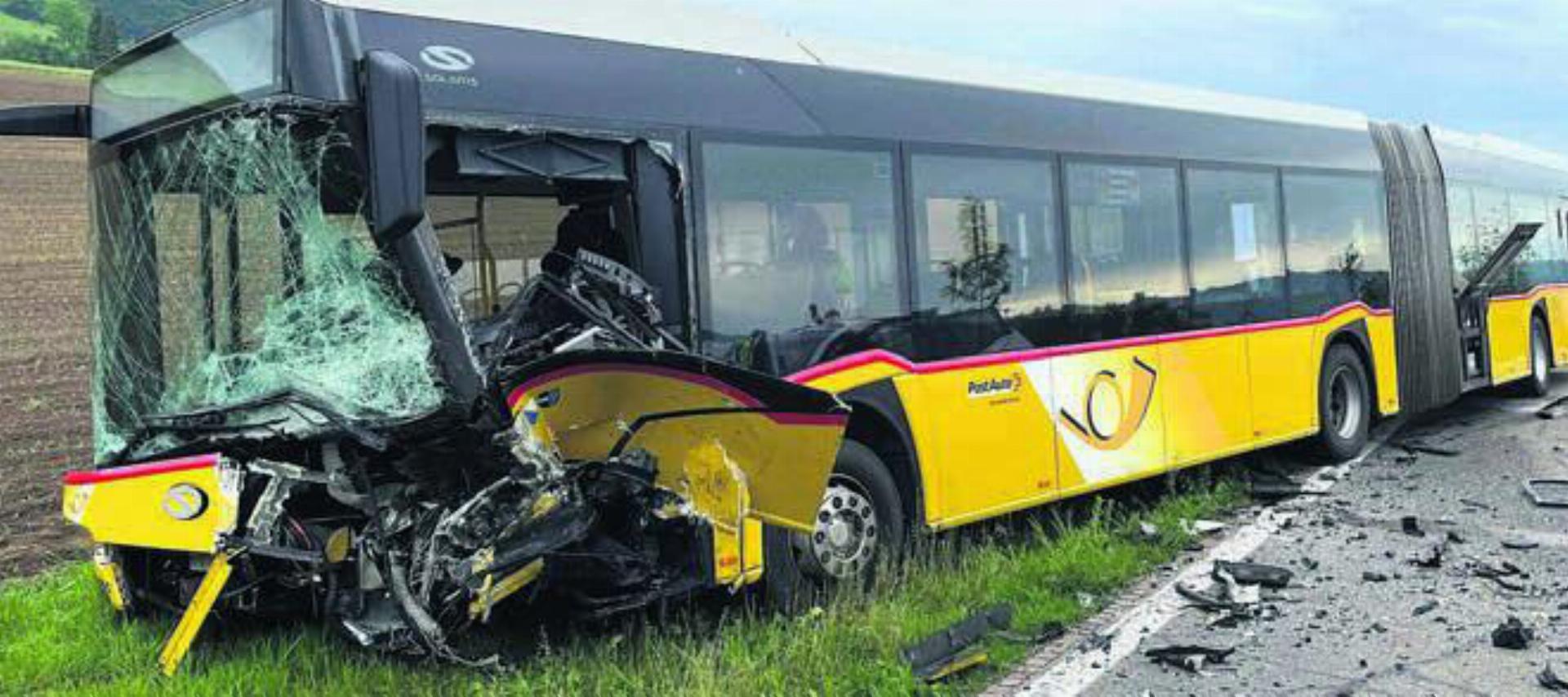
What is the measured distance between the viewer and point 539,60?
18.7 ft

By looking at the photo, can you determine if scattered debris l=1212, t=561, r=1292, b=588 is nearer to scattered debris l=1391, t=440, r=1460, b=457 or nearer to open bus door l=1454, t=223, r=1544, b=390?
scattered debris l=1391, t=440, r=1460, b=457

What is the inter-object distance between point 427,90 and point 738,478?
1.97 meters

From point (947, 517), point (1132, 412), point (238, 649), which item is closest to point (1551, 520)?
point (1132, 412)

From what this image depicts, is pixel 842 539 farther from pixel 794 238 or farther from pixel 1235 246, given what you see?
pixel 1235 246

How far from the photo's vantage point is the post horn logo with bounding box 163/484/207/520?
5023mm

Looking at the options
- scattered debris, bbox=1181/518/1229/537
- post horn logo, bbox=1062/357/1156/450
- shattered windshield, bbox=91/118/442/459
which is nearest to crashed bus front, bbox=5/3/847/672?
shattered windshield, bbox=91/118/442/459

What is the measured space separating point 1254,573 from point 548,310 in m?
4.02

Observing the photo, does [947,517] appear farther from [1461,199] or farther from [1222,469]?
[1461,199]

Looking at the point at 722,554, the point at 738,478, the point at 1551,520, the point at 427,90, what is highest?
the point at 427,90

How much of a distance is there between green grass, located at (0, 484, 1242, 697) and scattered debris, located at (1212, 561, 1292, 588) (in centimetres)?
41

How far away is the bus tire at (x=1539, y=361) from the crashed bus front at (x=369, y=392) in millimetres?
13655

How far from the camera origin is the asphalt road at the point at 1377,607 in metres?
5.30

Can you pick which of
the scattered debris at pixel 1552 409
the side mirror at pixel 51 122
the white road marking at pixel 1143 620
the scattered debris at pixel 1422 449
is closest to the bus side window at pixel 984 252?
the white road marking at pixel 1143 620

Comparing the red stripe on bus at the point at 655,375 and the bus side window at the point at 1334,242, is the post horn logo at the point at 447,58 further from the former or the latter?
the bus side window at the point at 1334,242
